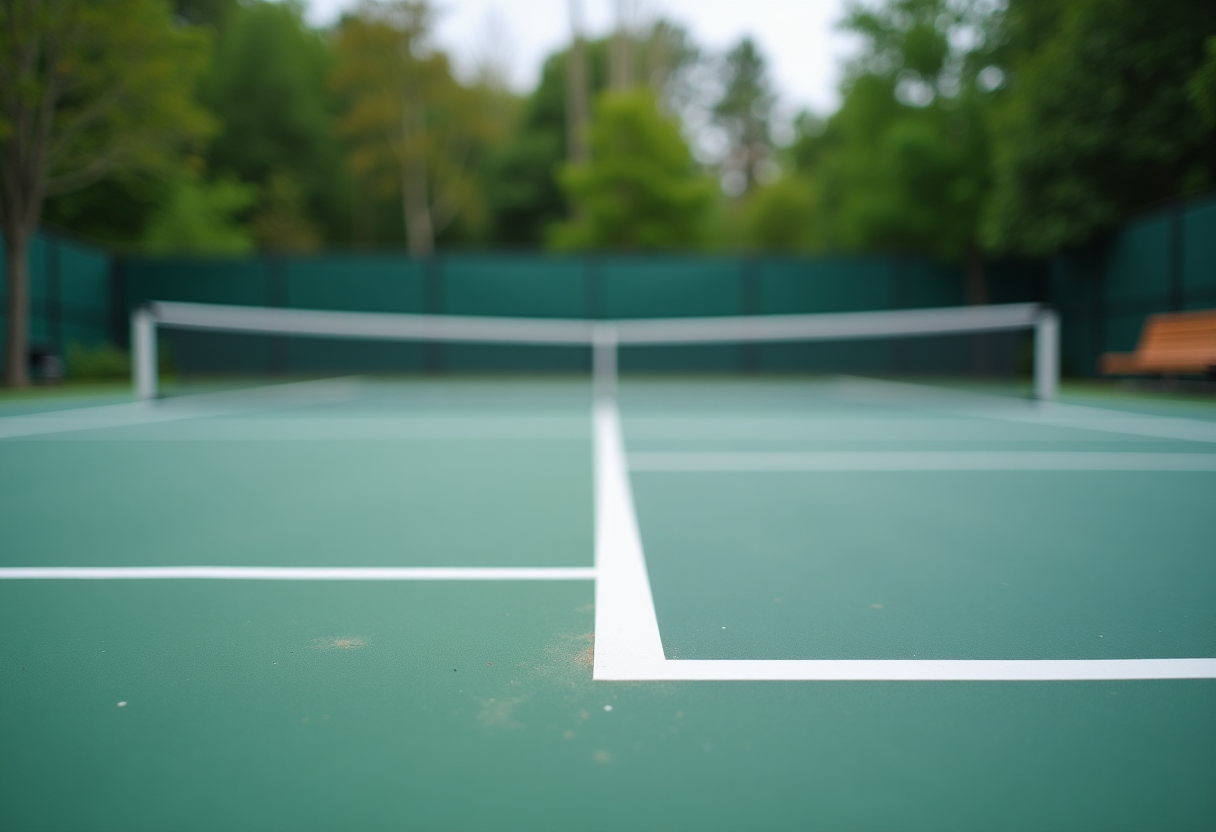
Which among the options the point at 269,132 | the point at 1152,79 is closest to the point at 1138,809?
the point at 1152,79

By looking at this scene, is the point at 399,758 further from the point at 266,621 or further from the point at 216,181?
the point at 216,181

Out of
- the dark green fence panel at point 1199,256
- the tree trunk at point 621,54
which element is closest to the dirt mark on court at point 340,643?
the dark green fence panel at point 1199,256

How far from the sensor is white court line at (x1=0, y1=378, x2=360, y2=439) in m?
7.07

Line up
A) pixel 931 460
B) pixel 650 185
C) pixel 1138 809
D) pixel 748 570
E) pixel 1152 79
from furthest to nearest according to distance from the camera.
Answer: pixel 650 185 → pixel 1152 79 → pixel 931 460 → pixel 748 570 → pixel 1138 809

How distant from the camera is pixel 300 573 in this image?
261 cm

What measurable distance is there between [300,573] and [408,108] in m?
32.2

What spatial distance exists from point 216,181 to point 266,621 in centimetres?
3849

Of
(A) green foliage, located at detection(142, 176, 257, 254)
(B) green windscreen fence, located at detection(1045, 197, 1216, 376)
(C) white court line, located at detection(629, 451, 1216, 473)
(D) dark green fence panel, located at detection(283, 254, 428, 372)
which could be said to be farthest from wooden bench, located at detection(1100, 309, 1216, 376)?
(A) green foliage, located at detection(142, 176, 257, 254)

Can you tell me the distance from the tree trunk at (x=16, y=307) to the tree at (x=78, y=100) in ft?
0.05

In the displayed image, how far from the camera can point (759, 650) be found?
1.90m

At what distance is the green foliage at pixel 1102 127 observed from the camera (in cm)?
1341

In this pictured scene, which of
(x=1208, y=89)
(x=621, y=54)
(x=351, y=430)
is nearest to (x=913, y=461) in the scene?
(x=351, y=430)

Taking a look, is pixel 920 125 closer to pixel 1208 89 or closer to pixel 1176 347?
pixel 1208 89

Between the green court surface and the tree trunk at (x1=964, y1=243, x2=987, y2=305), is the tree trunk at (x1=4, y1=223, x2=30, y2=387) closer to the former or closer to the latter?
the green court surface
